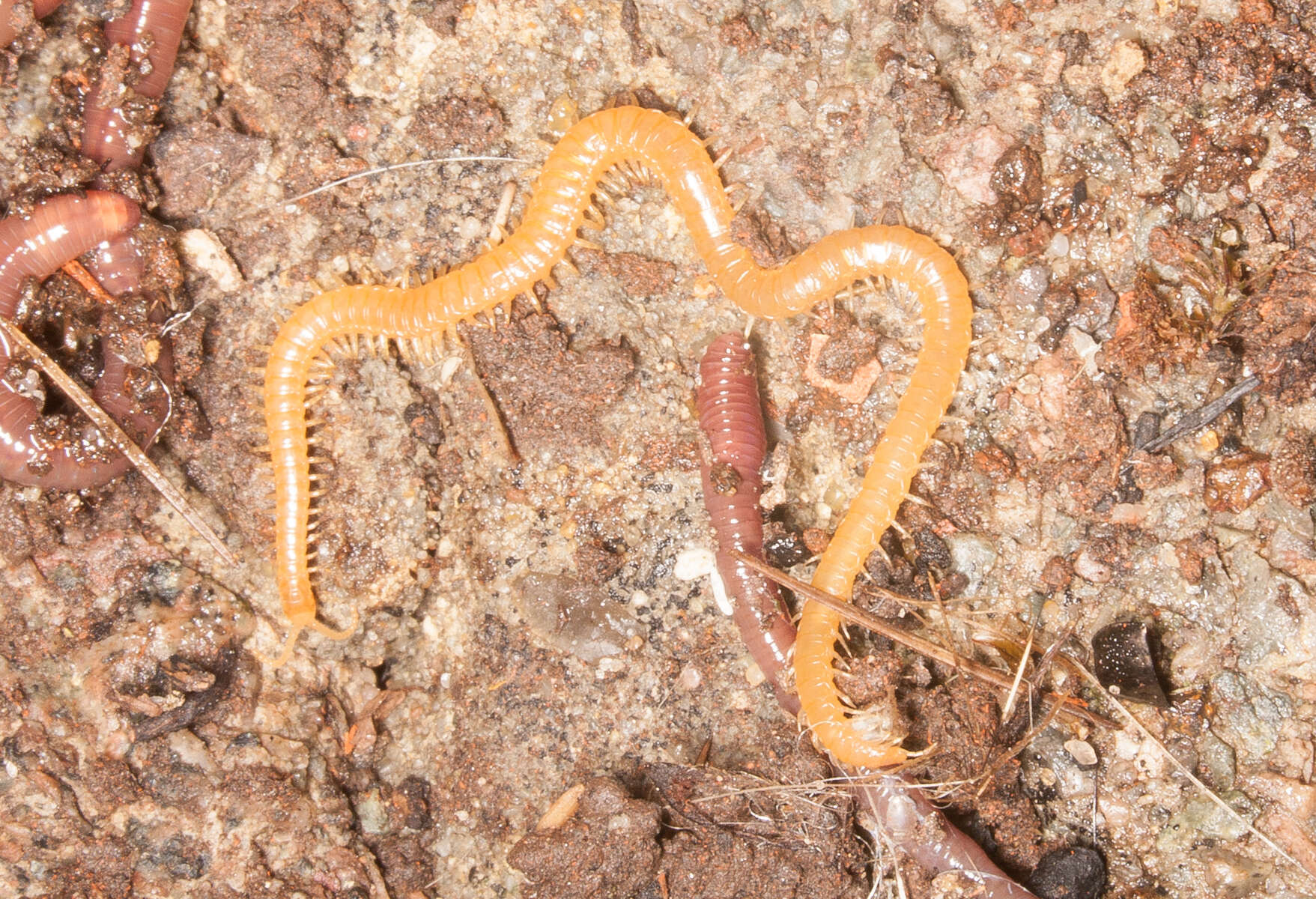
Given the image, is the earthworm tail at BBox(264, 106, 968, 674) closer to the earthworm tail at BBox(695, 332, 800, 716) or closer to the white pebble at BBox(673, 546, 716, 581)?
the earthworm tail at BBox(695, 332, 800, 716)

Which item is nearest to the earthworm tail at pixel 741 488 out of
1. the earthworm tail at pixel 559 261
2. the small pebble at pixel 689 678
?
the small pebble at pixel 689 678

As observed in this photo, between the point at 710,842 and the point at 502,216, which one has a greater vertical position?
the point at 502,216

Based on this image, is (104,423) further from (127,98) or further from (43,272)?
(127,98)

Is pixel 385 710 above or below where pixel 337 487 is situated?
below

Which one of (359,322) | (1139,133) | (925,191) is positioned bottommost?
(359,322)

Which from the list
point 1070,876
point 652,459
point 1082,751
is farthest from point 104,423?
point 1070,876

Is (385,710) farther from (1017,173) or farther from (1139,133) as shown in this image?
(1139,133)

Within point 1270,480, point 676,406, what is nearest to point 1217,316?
point 1270,480
